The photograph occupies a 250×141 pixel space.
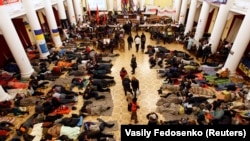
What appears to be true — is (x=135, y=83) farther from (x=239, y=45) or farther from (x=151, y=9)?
(x=151, y=9)

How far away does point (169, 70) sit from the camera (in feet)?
32.4

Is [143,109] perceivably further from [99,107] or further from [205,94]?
[205,94]

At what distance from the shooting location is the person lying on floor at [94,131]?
20.2ft

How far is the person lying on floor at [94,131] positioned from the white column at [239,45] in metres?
6.89

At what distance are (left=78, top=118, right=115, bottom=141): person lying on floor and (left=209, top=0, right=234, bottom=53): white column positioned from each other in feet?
27.0

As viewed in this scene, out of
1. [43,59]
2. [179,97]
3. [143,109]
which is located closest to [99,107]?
[143,109]

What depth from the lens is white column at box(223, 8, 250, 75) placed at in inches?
344

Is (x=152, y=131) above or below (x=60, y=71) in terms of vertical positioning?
above

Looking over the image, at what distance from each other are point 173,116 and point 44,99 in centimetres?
531

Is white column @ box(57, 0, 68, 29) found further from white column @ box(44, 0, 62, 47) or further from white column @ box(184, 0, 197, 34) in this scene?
white column @ box(184, 0, 197, 34)

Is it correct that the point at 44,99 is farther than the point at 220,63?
No

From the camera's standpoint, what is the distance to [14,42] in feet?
31.3

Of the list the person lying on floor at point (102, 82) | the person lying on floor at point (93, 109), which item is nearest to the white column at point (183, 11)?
the person lying on floor at point (102, 82)

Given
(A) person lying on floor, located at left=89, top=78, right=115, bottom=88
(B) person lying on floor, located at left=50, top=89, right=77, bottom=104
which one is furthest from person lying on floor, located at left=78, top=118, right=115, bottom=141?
(A) person lying on floor, located at left=89, top=78, right=115, bottom=88
